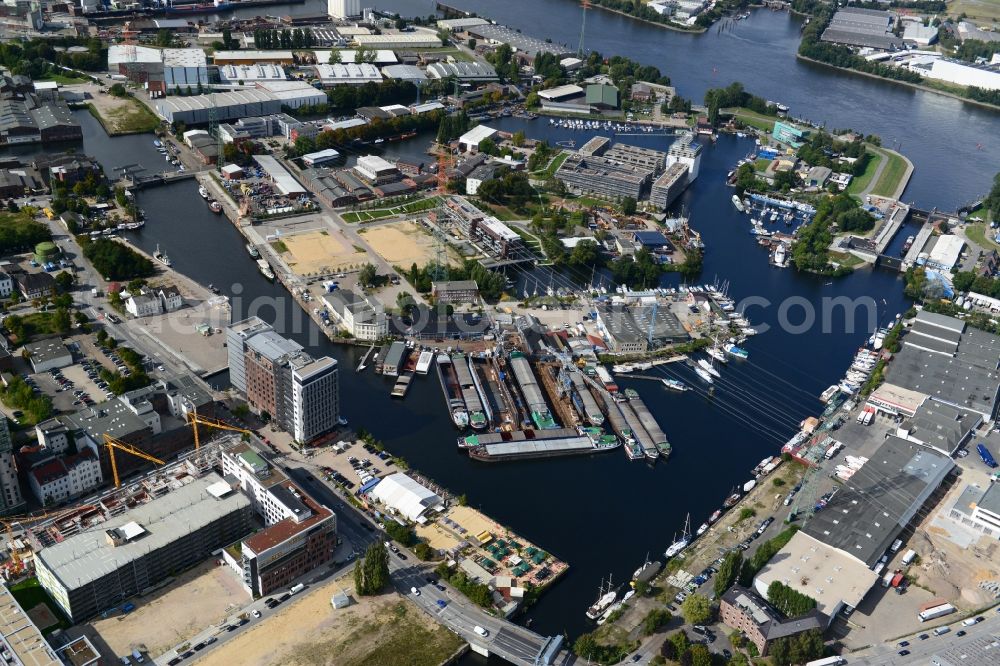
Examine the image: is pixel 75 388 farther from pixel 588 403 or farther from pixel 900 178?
pixel 900 178

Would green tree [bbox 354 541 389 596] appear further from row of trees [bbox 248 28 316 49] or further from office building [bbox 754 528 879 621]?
row of trees [bbox 248 28 316 49]

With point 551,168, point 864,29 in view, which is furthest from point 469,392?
point 864,29

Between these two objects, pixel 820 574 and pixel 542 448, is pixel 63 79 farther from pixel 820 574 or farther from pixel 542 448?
pixel 820 574

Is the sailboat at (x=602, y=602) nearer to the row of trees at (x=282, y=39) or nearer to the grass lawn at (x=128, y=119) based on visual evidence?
the grass lawn at (x=128, y=119)

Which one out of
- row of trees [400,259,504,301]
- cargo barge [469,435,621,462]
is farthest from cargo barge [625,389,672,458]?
row of trees [400,259,504,301]

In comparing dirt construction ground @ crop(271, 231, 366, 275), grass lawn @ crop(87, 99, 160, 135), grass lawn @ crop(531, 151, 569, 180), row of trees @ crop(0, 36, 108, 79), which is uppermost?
row of trees @ crop(0, 36, 108, 79)

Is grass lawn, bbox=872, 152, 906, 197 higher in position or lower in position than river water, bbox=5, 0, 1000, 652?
higher
